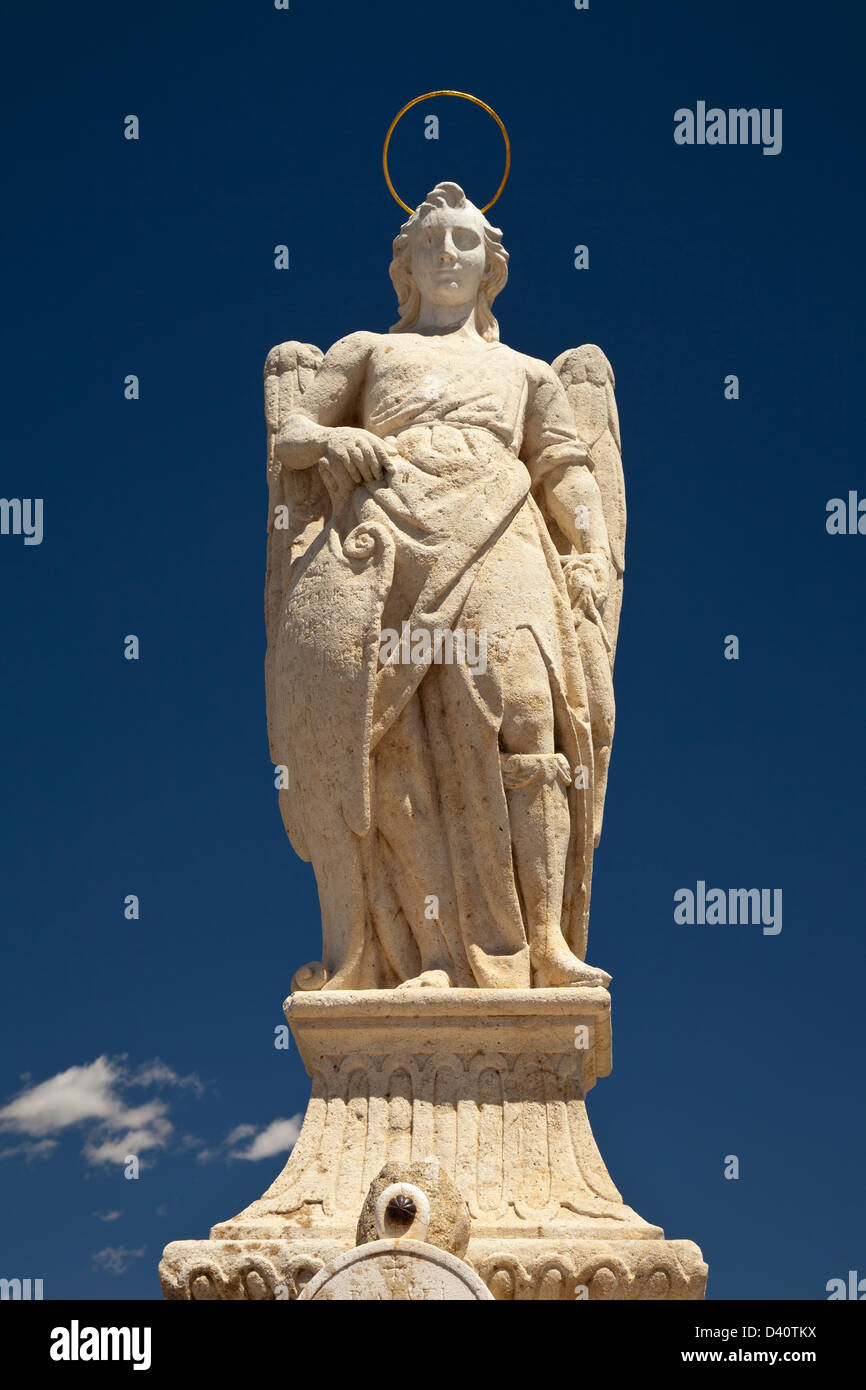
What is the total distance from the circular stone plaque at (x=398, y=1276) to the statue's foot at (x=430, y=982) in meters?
2.10

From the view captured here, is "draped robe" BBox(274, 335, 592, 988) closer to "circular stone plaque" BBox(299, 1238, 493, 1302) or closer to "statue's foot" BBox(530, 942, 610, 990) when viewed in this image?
"statue's foot" BBox(530, 942, 610, 990)

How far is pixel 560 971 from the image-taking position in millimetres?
10273

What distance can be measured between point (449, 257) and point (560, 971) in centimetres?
405

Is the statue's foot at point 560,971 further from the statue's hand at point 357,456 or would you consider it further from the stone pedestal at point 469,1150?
the statue's hand at point 357,456

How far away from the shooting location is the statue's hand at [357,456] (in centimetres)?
1080

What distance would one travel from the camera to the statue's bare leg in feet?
34.3

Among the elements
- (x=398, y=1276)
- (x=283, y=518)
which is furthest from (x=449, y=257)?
(x=398, y=1276)

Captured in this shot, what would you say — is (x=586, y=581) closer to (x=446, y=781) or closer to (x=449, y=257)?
(x=446, y=781)

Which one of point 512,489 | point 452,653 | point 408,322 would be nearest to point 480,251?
point 408,322

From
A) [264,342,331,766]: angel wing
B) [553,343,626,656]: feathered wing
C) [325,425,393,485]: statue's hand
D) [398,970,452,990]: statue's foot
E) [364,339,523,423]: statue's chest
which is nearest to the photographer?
[398,970,452,990]: statue's foot

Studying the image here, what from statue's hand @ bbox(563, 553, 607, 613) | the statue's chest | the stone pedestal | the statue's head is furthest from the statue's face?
the stone pedestal

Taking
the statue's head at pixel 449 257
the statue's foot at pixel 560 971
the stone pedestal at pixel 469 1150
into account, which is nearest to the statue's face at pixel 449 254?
the statue's head at pixel 449 257

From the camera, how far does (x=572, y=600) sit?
1105 centimetres

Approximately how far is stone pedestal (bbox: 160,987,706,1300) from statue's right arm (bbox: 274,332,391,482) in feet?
9.19
